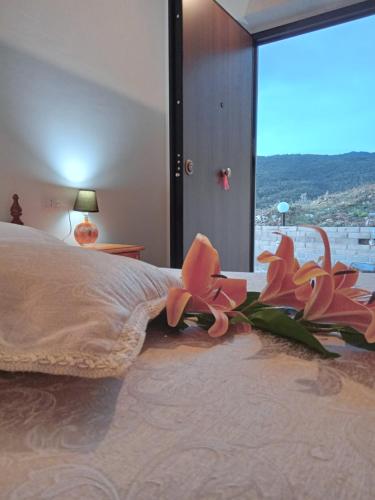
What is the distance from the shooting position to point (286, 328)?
59cm

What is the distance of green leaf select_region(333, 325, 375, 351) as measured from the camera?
547 millimetres

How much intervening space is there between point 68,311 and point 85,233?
188 centimetres

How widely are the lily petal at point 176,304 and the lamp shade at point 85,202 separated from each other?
5.82ft

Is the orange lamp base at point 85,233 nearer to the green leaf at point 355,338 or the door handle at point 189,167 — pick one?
the door handle at point 189,167

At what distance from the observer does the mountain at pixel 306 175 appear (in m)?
4.75

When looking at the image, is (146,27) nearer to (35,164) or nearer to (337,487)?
(35,164)

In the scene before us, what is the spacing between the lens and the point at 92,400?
0.40 meters

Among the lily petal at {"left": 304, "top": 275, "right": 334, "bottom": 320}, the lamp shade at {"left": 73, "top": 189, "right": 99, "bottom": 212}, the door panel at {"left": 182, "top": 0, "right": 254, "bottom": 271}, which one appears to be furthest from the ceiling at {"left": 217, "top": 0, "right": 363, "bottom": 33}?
the lily petal at {"left": 304, "top": 275, "right": 334, "bottom": 320}

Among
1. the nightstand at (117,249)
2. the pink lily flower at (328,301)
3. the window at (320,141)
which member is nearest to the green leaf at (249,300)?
the pink lily flower at (328,301)

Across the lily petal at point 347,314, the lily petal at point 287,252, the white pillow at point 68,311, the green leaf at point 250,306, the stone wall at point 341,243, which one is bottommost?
the stone wall at point 341,243

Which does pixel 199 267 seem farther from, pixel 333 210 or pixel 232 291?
pixel 333 210

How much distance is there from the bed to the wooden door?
6.75 ft

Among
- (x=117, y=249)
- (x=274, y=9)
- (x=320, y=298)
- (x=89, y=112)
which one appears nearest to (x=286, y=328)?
(x=320, y=298)

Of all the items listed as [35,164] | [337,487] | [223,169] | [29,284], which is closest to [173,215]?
[223,169]
